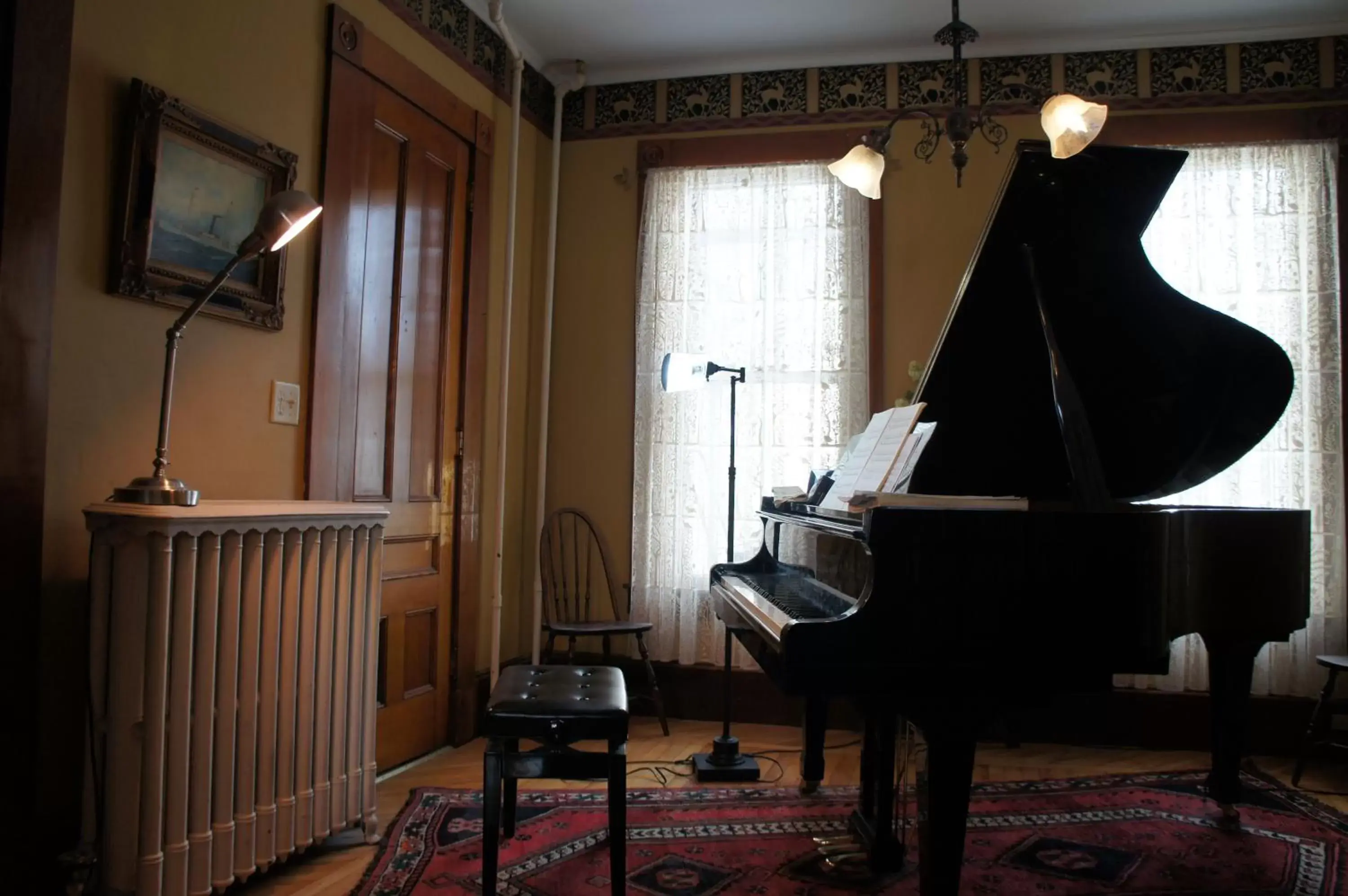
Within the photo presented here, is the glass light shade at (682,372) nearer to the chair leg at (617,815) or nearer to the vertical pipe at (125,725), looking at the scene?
the chair leg at (617,815)

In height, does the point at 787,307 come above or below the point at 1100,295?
above

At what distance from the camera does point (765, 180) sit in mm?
4062

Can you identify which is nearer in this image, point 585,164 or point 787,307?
point 787,307

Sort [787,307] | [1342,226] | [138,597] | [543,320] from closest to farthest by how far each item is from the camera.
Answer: [138,597] → [1342,226] → [787,307] → [543,320]

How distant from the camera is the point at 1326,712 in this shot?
138 inches

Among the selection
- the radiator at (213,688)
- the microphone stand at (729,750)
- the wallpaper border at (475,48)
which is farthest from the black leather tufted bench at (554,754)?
the wallpaper border at (475,48)

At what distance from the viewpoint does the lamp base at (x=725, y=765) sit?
10.4 ft

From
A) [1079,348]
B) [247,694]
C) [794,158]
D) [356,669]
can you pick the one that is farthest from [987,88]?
[247,694]

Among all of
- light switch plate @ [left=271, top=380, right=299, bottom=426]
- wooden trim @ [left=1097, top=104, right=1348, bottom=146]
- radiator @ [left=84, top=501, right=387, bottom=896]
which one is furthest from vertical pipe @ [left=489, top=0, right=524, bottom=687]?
wooden trim @ [left=1097, top=104, right=1348, bottom=146]

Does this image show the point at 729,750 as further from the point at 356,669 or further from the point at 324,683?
the point at 324,683

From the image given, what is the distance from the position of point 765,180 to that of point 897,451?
93.4 inches

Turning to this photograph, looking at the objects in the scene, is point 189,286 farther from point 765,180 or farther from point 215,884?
point 765,180

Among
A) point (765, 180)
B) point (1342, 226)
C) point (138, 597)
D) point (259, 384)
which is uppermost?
point (765, 180)

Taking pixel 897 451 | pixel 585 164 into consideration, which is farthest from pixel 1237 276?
pixel 585 164
